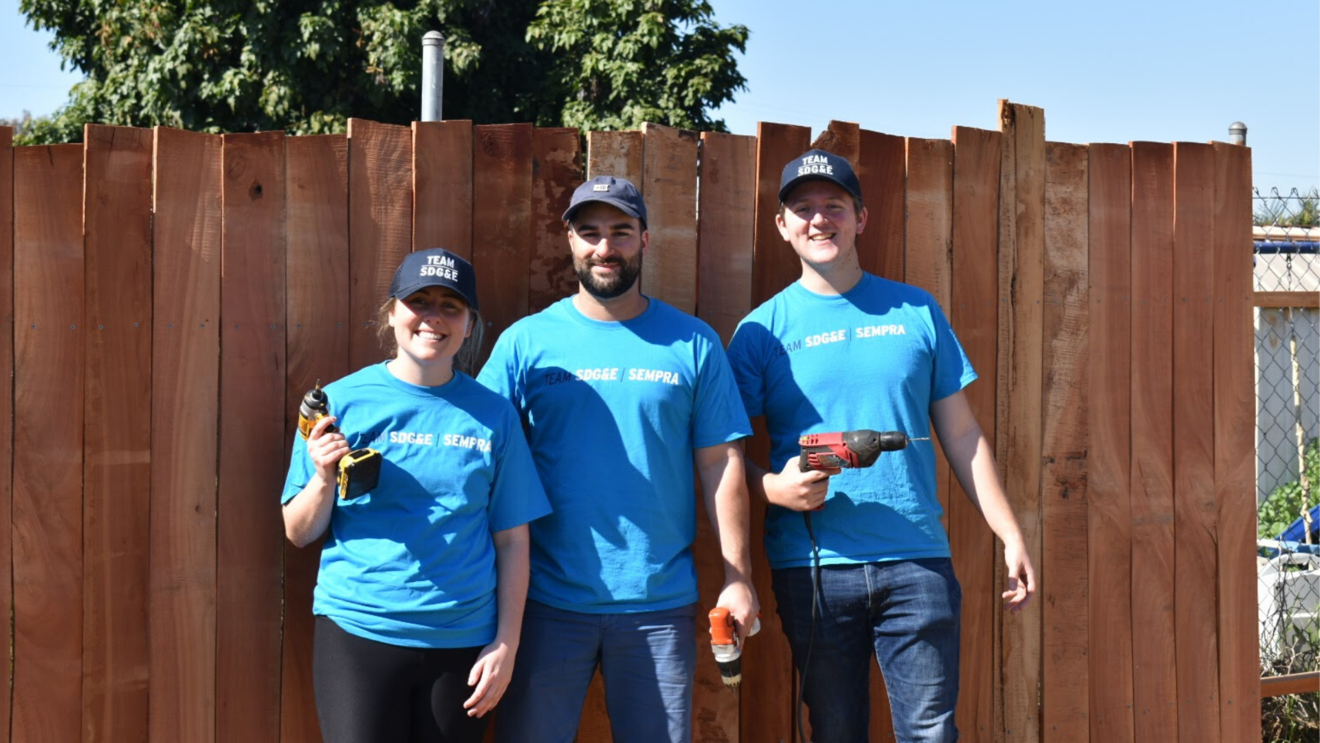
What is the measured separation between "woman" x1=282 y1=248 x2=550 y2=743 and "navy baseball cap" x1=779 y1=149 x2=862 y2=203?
1069mm

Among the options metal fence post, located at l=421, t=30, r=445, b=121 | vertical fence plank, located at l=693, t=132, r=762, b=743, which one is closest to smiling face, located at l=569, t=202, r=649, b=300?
vertical fence plank, located at l=693, t=132, r=762, b=743

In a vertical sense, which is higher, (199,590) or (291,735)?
(199,590)

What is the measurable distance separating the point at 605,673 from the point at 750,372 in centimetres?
101

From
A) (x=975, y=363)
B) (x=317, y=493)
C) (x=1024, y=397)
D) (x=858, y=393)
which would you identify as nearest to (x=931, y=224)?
(x=975, y=363)

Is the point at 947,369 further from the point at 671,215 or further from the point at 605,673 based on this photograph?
the point at 605,673

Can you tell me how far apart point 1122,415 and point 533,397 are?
7.92ft

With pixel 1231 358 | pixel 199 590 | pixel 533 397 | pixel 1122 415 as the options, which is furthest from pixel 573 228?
pixel 1231 358

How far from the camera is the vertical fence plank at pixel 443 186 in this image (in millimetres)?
3602

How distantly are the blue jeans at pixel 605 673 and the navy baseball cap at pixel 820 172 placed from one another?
1.37 metres

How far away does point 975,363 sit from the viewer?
411cm

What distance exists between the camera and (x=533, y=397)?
10.5ft

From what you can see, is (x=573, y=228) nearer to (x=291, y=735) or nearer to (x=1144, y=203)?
(x=291, y=735)

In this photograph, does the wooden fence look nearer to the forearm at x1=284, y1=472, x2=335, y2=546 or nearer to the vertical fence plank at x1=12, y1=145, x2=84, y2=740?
the vertical fence plank at x1=12, y1=145, x2=84, y2=740

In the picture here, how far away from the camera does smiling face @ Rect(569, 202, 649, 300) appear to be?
3.17 metres
